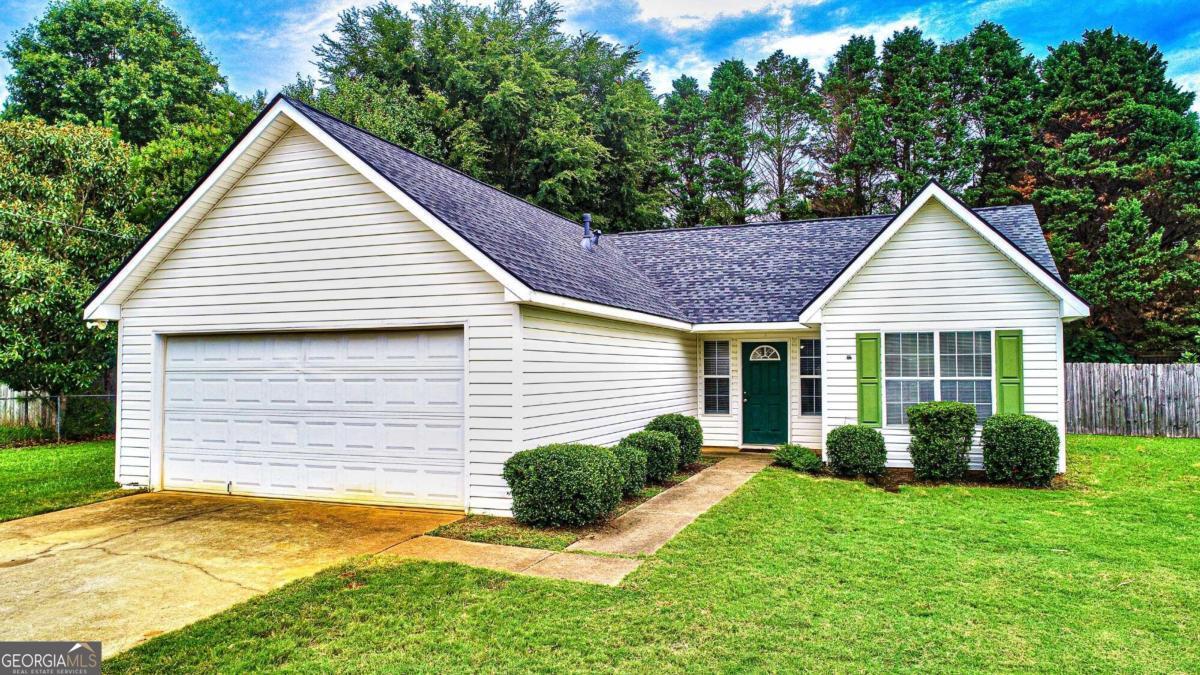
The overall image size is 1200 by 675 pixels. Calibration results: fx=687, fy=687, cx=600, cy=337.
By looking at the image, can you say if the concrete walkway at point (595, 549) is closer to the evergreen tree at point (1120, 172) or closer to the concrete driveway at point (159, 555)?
the concrete driveway at point (159, 555)

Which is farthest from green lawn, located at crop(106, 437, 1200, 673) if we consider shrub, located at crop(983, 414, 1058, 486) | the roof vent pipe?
the roof vent pipe

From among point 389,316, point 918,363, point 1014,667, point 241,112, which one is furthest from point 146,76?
point 1014,667

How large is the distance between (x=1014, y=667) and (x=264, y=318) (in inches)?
354

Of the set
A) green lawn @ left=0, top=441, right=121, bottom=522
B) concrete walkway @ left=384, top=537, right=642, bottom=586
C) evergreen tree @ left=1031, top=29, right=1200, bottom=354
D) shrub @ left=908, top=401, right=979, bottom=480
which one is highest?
evergreen tree @ left=1031, top=29, right=1200, bottom=354

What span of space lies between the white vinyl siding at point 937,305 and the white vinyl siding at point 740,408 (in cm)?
208

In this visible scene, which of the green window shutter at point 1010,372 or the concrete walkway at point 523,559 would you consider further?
the green window shutter at point 1010,372

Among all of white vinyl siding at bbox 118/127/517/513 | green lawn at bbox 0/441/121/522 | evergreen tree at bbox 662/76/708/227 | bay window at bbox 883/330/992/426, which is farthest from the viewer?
evergreen tree at bbox 662/76/708/227

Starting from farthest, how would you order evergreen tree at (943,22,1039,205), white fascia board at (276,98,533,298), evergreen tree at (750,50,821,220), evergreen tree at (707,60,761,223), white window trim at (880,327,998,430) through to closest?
evergreen tree at (707,60,761,223), evergreen tree at (750,50,821,220), evergreen tree at (943,22,1039,205), white window trim at (880,327,998,430), white fascia board at (276,98,533,298)

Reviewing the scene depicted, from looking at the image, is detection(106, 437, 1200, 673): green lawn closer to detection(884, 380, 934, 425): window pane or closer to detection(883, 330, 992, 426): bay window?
detection(883, 330, 992, 426): bay window

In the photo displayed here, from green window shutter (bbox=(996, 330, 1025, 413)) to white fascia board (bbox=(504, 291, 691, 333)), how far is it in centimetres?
523

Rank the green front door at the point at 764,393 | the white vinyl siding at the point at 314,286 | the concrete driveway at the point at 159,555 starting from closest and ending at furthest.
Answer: the concrete driveway at the point at 159,555, the white vinyl siding at the point at 314,286, the green front door at the point at 764,393

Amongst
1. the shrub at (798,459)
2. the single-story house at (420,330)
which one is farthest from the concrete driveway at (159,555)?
the shrub at (798,459)

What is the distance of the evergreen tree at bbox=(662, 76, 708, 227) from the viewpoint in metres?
30.7

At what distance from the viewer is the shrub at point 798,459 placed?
1123 cm
